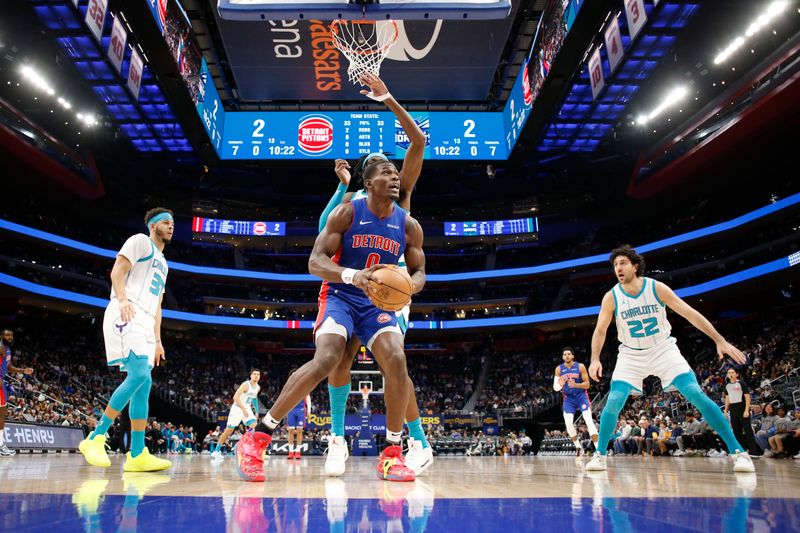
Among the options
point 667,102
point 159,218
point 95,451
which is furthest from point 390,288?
point 667,102

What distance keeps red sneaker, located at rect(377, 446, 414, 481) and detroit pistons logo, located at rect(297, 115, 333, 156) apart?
15.0 m

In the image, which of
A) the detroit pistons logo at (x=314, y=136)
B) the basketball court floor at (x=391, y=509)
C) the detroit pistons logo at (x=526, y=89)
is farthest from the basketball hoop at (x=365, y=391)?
the basketball court floor at (x=391, y=509)

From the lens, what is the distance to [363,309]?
3.96 metres

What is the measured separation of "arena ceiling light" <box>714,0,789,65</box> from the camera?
56.2ft

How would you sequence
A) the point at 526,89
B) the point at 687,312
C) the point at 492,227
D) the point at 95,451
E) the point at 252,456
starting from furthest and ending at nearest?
the point at 492,227 < the point at 526,89 < the point at 687,312 < the point at 95,451 < the point at 252,456

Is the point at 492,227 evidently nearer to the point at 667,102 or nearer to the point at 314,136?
the point at 667,102

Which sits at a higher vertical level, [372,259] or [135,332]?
[372,259]

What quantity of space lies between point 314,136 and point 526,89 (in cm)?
661

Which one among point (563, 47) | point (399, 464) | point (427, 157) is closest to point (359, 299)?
point (399, 464)

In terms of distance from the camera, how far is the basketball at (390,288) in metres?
3.23

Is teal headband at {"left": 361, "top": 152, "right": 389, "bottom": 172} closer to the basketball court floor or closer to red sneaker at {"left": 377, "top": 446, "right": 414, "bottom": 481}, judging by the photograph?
red sneaker at {"left": 377, "top": 446, "right": 414, "bottom": 481}

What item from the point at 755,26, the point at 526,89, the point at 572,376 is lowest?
the point at 572,376

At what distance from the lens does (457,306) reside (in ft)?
115

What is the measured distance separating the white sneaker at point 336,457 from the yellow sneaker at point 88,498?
148 cm
